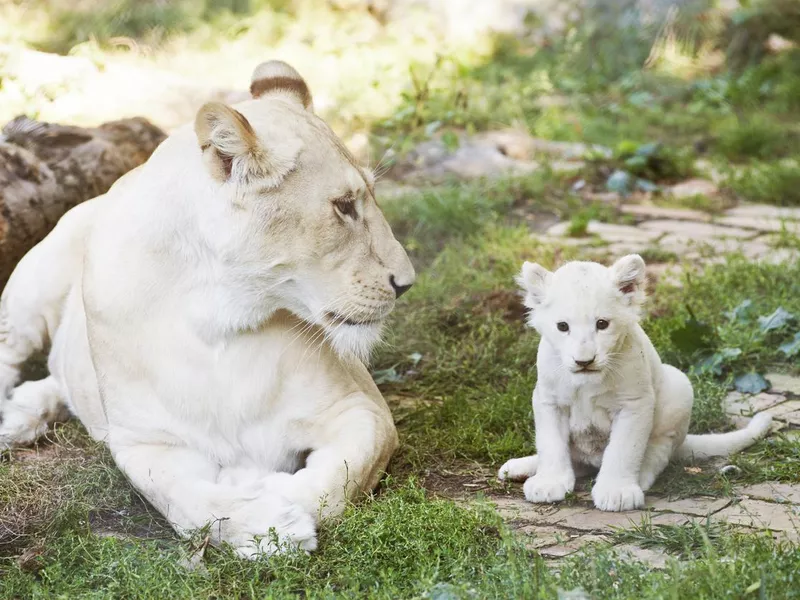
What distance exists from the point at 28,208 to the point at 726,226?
4.20m

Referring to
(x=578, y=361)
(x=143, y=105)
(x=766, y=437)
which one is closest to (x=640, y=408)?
(x=578, y=361)

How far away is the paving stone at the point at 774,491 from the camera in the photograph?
10.9 ft

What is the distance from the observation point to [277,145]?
3.22 metres

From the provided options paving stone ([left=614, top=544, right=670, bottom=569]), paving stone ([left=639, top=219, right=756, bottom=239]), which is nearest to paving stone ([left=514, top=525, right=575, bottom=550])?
paving stone ([left=614, top=544, right=670, bottom=569])

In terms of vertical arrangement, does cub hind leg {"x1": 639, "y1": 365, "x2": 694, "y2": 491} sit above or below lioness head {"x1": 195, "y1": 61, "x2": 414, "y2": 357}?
below

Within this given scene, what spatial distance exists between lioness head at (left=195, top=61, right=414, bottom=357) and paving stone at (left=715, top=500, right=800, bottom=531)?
1209 millimetres

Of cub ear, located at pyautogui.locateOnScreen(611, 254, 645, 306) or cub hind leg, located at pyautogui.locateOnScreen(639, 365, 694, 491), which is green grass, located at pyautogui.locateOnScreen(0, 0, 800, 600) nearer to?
cub hind leg, located at pyautogui.locateOnScreen(639, 365, 694, 491)

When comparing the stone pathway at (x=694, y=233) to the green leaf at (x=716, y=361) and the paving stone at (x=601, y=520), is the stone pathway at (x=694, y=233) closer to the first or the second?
the green leaf at (x=716, y=361)

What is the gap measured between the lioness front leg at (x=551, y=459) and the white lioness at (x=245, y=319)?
1.65ft

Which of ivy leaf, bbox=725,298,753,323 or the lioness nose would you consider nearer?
the lioness nose

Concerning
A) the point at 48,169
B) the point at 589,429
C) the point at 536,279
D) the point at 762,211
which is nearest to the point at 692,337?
the point at 589,429

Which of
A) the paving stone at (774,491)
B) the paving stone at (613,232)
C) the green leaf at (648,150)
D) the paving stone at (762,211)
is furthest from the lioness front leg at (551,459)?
the green leaf at (648,150)

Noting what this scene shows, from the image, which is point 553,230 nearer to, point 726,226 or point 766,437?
point 726,226

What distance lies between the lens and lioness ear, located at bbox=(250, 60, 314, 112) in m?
3.73
